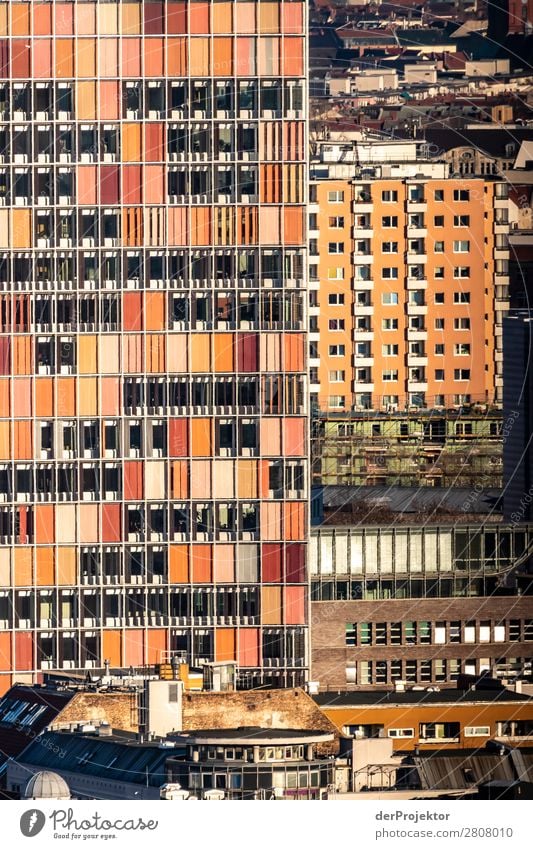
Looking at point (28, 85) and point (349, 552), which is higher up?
point (28, 85)

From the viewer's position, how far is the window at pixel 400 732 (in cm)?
4797

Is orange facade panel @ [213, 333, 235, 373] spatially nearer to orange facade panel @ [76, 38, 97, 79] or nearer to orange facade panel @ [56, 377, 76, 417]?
orange facade panel @ [56, 377, 76, 417]

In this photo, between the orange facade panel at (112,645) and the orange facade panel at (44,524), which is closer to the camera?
the orange facade panel at (112,645)

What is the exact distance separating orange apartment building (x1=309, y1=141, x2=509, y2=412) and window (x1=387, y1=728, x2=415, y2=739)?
2187cm

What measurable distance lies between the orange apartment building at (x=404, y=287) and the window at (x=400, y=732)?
71.7 feet

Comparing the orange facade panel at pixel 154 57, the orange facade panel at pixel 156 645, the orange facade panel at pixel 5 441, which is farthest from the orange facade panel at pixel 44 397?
the orange facade panel at pixel 154 57

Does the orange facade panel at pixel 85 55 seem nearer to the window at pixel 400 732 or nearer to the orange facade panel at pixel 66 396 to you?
the orange facade panel at pixel 66 396

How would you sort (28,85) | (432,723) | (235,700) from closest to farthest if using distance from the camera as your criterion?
(235,700) → (432,723) → (28,85)

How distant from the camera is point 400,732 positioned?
158 ft

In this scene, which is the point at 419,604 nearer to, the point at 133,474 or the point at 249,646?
the point at 249,646

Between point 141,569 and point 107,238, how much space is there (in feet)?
16.0

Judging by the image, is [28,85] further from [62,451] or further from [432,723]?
[432,723]

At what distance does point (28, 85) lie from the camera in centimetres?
5397

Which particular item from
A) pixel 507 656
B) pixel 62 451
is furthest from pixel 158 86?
pixel 507 656
